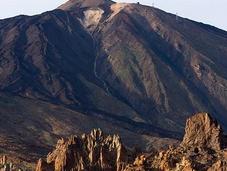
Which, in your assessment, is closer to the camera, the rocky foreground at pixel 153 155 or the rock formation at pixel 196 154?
the rock formation at pixel 196 154

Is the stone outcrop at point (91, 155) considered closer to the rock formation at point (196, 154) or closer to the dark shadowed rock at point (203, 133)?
the dark shadowed rock at point (203, 133)

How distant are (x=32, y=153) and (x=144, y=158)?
469 ft

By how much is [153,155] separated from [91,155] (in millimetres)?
5977

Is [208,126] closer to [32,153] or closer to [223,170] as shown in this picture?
[223,170]

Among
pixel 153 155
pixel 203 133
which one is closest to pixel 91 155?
pixel 153 155

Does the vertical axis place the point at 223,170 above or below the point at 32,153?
above

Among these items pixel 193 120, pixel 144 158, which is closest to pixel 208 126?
pixel 193 120

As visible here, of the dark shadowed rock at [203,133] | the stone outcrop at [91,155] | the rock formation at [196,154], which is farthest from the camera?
the stone outcrop at [91,155]

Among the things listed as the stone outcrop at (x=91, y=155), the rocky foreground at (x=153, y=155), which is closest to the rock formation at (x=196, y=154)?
the rocky foreground at (x=153, y=155)

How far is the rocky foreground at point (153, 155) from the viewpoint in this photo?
46.5m

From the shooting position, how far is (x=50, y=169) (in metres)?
59.0

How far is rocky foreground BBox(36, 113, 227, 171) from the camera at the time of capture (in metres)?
46.5

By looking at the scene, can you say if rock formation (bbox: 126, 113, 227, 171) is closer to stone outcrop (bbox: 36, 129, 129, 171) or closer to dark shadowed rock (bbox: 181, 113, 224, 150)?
dark shadowed rock (bbox: 181, 113, 224, 150)

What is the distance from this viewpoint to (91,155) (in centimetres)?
5656
